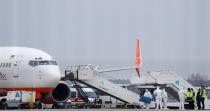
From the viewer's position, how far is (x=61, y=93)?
48.5m

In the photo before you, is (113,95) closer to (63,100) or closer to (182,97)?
(63,100)

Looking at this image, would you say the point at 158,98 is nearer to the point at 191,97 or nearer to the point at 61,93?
the point at 191,97

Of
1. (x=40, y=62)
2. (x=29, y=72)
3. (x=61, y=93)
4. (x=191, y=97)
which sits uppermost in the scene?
(x=40, y=62)

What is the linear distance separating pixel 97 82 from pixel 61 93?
3.16 metres

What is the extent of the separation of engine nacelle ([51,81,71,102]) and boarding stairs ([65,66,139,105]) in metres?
1.23

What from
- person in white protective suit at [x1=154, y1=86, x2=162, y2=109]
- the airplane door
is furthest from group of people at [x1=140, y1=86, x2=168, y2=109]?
the airplane door

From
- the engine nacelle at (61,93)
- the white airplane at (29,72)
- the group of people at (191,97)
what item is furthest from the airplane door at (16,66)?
the group of people at (191,97)

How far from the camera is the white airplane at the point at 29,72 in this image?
1772 inches

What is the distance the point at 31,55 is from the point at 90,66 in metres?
5.92

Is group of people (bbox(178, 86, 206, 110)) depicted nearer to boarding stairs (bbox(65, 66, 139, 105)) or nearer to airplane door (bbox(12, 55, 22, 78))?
boarding stairs (bbox(65, 66, 139, 105))

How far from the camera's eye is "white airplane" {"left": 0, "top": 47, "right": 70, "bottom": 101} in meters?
45.0

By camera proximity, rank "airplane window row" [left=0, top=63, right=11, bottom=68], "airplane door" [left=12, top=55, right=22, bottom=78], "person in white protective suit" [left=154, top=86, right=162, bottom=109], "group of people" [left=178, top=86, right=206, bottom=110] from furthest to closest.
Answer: "airplane window row" [left=0, top=63, right=11, bottom=68] < "airplane door" [left=12, top=55, right=22, bottom=78] < "group of people" [left=178, top=86, right=206, bottom=110] < "person in white protective suit" [left=154, top=86, right=162, bottom=109]

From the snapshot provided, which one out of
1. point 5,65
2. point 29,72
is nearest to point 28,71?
point 29,72

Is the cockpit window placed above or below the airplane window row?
above
